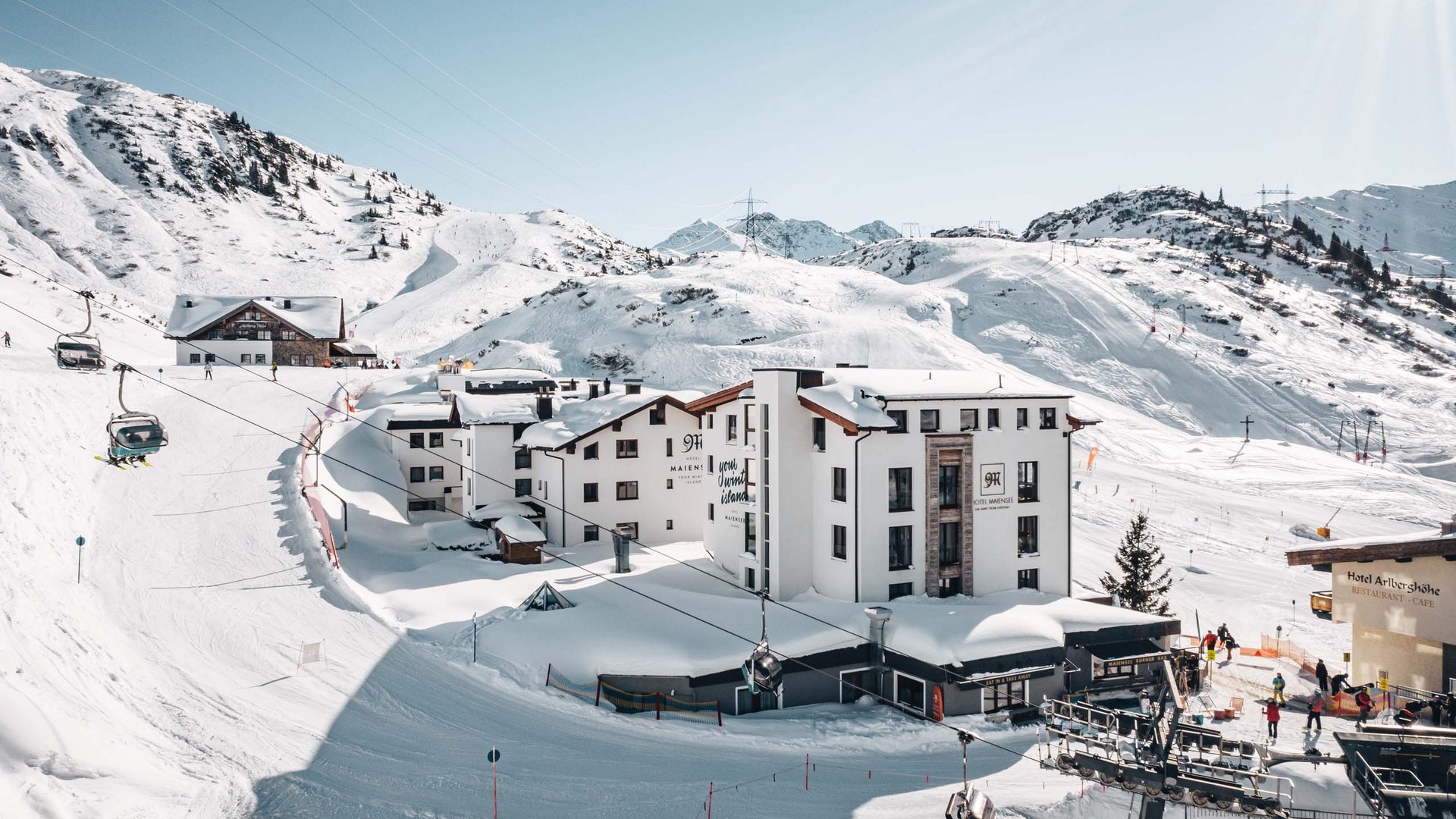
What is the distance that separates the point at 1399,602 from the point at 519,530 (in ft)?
108

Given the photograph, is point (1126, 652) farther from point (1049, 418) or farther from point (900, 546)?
point (1049, 418)

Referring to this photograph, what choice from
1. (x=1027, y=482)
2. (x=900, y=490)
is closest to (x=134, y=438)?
(x=900, y=490)

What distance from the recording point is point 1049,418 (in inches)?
1437

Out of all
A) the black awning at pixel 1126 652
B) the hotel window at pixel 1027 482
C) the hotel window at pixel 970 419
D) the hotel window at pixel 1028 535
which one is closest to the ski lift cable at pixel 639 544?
the black awning at pixel 1126 652

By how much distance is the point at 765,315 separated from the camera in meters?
120

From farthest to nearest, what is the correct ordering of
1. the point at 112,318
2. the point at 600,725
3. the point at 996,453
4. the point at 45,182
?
the point at 45,182 → the point at 112,318 → the point at 996,453 → the point at 600,725

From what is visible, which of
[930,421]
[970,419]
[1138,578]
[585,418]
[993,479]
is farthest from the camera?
[585,418]

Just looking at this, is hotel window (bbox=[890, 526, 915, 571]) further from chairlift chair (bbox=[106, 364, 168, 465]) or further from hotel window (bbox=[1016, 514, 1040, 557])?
chairlift chair (bbox=[106, 364, 168, 465])

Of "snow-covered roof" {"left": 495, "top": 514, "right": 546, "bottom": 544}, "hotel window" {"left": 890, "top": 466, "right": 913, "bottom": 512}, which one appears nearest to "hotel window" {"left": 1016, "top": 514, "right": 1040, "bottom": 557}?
"hotel window" {"left": 890, "top": 466, "right": 913, "bottom": 512}

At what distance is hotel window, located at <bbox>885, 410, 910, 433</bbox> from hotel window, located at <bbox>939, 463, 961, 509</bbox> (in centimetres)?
237

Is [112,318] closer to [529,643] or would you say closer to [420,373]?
[420,373]

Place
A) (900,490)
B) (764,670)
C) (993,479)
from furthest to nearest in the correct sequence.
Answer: (993,479) → (900,490) → (764,670)

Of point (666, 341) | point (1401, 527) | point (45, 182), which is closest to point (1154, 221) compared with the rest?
point (666, 341)

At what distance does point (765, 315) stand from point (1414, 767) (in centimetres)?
10667
